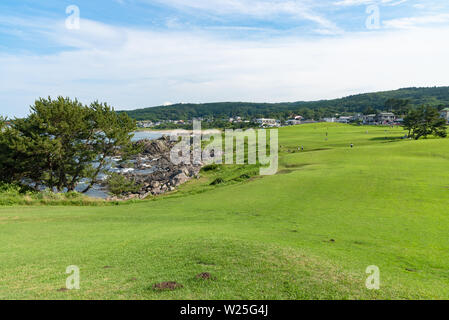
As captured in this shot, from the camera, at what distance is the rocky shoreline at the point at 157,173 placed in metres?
42.0

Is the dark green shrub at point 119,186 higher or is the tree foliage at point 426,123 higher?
the tree foliage at point 426,123

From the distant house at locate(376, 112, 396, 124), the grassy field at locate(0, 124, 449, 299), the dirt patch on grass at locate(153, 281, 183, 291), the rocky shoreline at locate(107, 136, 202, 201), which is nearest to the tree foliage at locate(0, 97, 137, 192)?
the rocky shoreline at locate(107, 136, 202, 201)

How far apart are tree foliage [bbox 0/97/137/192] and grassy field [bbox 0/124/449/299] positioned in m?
14.8

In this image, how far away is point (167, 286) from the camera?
7758 millimetres

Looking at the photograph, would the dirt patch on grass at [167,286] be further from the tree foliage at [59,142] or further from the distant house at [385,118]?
the distant house at [385,118]

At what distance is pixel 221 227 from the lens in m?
15.0

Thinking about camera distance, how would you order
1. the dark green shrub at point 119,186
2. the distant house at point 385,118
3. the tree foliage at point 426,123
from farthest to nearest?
the distant house at point 385,118
the tree foliage at point 426,123
the dark green shrub at point 119,186

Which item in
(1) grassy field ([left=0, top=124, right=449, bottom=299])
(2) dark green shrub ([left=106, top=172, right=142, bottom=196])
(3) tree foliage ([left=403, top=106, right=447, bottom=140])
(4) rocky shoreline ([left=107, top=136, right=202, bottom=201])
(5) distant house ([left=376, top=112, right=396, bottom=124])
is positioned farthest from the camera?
(5) distant house ([left=376, top=112, right=396, bottom=124])

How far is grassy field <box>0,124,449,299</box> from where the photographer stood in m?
7.78

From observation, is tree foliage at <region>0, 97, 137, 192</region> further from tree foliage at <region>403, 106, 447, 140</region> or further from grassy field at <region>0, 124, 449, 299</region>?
tree foliage at <region>403, 106, 447, 140</region>

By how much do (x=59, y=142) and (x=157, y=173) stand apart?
82.2 feet

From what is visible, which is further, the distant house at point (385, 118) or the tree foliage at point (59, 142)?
the distant house at point (385, 118)

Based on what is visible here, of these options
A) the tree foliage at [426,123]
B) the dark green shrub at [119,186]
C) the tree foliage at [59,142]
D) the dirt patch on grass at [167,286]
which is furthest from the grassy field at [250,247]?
the tree foliage at [426,123]

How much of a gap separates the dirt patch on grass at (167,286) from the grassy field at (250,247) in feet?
0.63
